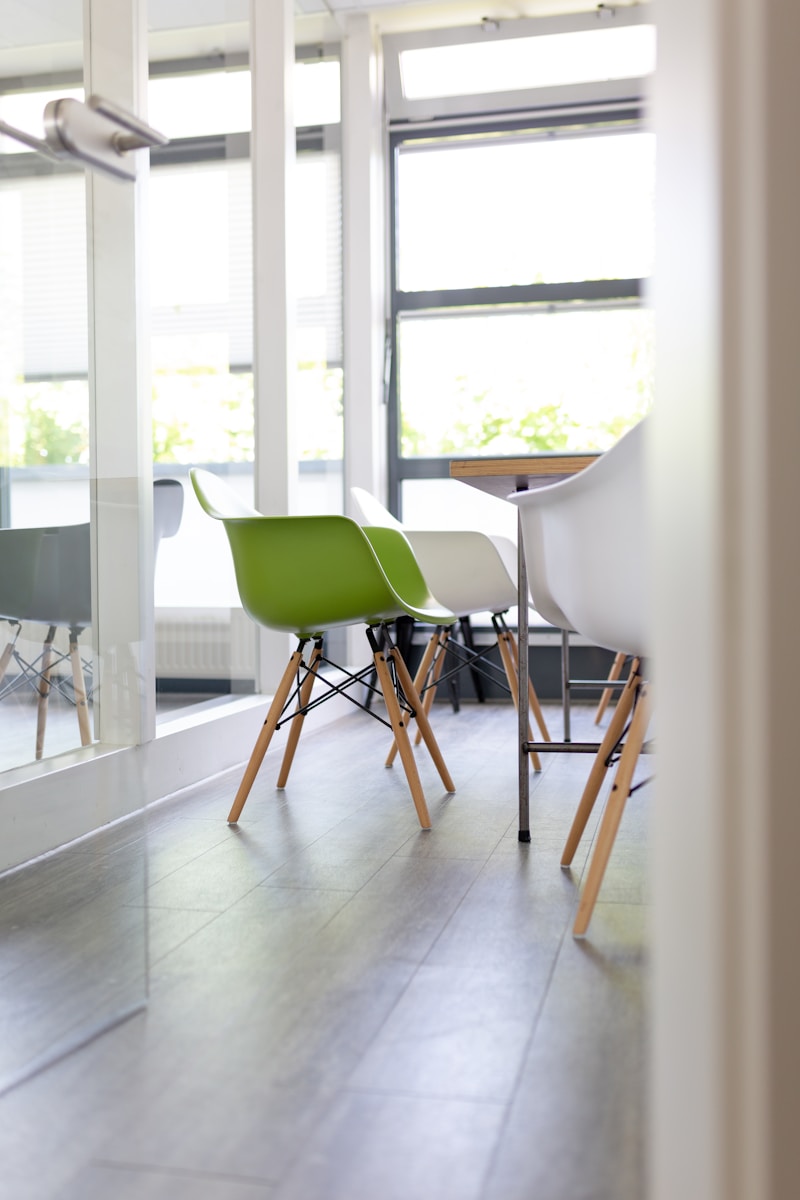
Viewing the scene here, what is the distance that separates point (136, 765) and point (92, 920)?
0.27 meters

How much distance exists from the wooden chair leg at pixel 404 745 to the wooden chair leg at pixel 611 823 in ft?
2.40

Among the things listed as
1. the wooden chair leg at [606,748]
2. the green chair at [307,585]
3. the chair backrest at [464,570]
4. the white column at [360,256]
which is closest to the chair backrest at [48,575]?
the green chair at [307,585]

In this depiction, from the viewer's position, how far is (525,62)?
5078mm

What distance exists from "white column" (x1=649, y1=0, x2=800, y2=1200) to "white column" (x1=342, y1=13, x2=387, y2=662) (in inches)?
167

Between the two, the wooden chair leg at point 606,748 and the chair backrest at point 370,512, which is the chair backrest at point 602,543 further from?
the chair backrest at point 370,512

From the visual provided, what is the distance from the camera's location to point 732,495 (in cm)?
67

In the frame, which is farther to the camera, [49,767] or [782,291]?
[49,767]

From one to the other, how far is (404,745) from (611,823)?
2.67 ft

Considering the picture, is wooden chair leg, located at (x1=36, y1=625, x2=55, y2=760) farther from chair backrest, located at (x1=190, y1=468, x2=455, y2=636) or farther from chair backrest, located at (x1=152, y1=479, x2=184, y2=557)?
chair backrest, located at (x1=152, y1=479, x2=184, y2=557)

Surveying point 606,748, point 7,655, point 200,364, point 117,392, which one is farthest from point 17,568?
point 200,364

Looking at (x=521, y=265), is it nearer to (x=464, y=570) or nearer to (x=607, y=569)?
(x=464, y=570)

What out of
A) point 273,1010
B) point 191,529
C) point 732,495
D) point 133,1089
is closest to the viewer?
point 732,495

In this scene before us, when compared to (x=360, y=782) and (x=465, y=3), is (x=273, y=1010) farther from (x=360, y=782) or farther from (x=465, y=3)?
(x=465, y=3)

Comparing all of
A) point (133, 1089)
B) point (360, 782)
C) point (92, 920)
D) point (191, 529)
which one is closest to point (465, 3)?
point (191, 529)
